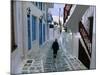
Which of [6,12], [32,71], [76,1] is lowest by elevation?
[32,71]

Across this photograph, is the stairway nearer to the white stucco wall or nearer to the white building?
the white stucco wall

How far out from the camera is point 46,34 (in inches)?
72.8

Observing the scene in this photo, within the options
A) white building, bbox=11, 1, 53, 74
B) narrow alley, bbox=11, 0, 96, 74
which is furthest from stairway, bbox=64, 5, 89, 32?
white building, bbox=11, 1, 53, 74

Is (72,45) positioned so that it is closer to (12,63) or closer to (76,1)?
(76,1)

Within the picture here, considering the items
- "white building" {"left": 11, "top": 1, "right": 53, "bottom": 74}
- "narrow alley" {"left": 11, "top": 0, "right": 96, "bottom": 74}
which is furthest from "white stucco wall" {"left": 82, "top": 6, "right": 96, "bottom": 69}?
"white building" {"left": 11, "top": 1, "right": 53, "bottom": 74}

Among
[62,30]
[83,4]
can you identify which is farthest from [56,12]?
[83,4]

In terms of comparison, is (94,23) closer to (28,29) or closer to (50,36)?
(50,36)

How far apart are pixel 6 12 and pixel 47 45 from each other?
567 mm

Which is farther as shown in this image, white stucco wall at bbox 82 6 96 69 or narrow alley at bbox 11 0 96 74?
white stucco wall at bbox 82 6 96 69

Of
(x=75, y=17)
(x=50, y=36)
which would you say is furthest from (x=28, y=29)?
(x=75, y=17)

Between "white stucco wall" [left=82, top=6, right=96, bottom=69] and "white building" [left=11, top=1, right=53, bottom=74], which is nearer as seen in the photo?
"white building" [left=11, top=1, right=53, bottom=74]

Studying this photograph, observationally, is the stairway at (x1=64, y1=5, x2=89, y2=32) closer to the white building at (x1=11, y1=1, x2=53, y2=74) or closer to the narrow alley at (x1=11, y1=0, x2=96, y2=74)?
the narrow alley at (x1=11, y1=0, x2=96, y2=74)

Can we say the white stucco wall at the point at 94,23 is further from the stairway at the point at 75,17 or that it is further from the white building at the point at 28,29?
the white building at the point at 28,29

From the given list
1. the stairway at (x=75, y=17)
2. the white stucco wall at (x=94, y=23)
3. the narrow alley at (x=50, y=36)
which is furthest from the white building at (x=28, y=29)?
the white stucco wall at (x=94, y=23)
